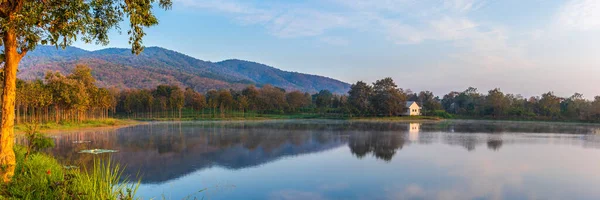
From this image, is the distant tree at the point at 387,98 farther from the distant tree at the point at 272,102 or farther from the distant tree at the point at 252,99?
the distant tree at the point at 252,99

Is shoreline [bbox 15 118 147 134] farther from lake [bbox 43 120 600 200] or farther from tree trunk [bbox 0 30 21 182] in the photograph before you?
tree trunk [bbox 0 30 21 182]

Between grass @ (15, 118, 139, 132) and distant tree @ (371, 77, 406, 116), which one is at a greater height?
distant tree @ (371, 77, 406, 116)

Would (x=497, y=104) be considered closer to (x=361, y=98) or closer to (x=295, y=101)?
(x=361, y=98)

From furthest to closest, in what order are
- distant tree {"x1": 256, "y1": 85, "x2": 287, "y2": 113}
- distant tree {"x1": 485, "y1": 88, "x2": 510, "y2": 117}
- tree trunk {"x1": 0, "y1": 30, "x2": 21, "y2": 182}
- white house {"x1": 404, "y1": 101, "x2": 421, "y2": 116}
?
distant tree {"x1": 256, "y1": 85, "x2": 287, "y2": 113}
white house {"x1": 404, "y1": 101, "x2": 421, "y2": 116}
distant tree {"x1": 485, "y1": 88, "x2": 510, "y2": 117}
tree trunk {"x1": 0, "y1": 30, "x2": 21, "y2": 182}

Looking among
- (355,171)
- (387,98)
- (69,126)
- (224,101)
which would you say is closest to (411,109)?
(387,98)

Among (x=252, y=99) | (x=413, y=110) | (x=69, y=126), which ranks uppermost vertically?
(x=252, y=99)

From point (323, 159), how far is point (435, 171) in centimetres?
506

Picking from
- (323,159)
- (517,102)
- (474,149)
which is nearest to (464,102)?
(517,102)

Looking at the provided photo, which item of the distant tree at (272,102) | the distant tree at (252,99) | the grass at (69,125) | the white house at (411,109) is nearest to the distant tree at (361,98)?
the white house at (411,109)

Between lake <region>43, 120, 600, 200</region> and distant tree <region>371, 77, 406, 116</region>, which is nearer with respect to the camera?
lake <region>43, 120, 600, 200</region>

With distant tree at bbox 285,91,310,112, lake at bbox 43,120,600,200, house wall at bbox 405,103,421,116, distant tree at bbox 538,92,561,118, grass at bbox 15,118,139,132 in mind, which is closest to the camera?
lake at bbox 43,120,600,200

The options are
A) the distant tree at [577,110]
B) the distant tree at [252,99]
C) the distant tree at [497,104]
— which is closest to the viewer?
the distant tree at [577,110]


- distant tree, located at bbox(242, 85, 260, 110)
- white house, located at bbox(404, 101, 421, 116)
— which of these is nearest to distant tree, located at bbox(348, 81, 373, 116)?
white house, located at bbox(404, 101, 421, 116)

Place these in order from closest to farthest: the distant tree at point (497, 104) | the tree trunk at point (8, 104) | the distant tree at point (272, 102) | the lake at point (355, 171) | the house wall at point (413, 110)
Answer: the tree trunk at point (8, 104), the lake at point (355, 171), the distant tree at point (497, 104), the house wall at point (413, 110), the distant tree at point (272, 102)
